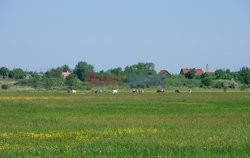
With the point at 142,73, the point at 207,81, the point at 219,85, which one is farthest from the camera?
the point at 142,73

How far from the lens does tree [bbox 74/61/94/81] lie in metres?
188

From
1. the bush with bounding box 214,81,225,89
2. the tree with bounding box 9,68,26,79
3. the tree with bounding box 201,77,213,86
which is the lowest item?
the bush with bounding box 214,81,225,89

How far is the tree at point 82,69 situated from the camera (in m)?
188

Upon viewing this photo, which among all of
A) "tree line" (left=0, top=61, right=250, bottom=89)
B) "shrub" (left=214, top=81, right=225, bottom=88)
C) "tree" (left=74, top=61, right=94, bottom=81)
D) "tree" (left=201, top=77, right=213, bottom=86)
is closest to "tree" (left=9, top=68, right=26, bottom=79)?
"tree line" (left=0, top=61, right=250, bottom=89)

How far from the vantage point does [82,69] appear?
620ft

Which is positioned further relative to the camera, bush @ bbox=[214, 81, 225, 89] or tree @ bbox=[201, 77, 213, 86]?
tree @ bbox=[201, 77, 213, 86]

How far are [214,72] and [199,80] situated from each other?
Result: 25.9m

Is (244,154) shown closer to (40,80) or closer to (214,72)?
(40,80)

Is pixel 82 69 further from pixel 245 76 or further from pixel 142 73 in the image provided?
pixel 245 76

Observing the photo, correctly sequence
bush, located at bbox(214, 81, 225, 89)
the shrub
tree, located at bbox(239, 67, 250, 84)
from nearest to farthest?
bush, located at bbox(214, 81, 225, 89) < the shrub < tree, located at bbox(239, 67, 250, 84)

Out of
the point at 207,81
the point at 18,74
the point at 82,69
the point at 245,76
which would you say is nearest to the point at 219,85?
the point at 207,81

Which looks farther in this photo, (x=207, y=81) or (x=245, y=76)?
(x=245, y=76)

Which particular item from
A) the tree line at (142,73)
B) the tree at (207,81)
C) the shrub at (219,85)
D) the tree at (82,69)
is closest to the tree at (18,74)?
the tree line at (142,73)

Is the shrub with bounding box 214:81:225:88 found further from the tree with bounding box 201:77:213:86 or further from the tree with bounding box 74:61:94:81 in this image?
the tree with bounding box 74:61:94:81
